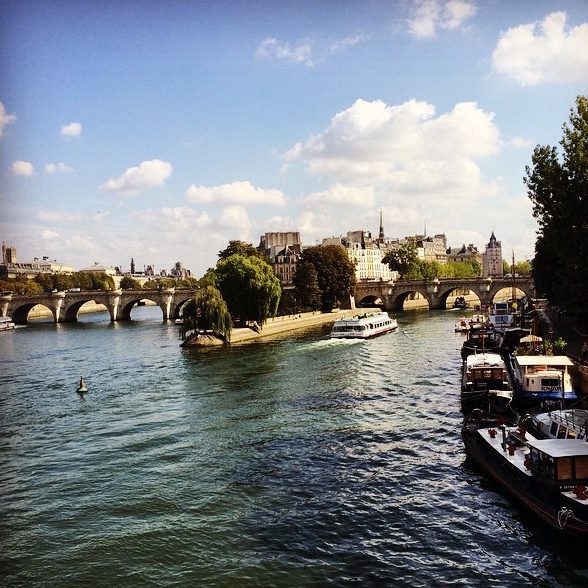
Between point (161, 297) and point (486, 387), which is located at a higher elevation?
point (161, 297)

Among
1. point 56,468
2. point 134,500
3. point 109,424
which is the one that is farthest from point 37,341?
point 134,500

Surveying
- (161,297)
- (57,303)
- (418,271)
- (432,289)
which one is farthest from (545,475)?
(418,271)

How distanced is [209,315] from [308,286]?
1342 inches

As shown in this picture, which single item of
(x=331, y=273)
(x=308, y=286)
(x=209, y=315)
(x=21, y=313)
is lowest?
(x=21, y=313)

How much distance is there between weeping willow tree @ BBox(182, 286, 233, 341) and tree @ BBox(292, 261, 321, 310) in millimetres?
31891

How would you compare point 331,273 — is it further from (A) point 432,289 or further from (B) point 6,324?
(B) point 6,324

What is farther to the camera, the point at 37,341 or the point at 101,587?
the point at 37,341

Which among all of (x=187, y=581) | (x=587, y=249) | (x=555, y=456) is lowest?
(x=187, y=581)

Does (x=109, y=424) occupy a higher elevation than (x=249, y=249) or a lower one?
lower

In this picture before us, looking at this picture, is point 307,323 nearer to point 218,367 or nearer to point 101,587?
point 218,367

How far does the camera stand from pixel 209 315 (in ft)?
221

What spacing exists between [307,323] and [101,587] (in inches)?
2998

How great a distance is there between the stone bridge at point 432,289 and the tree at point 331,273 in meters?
12.3

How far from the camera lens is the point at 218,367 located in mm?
52469
